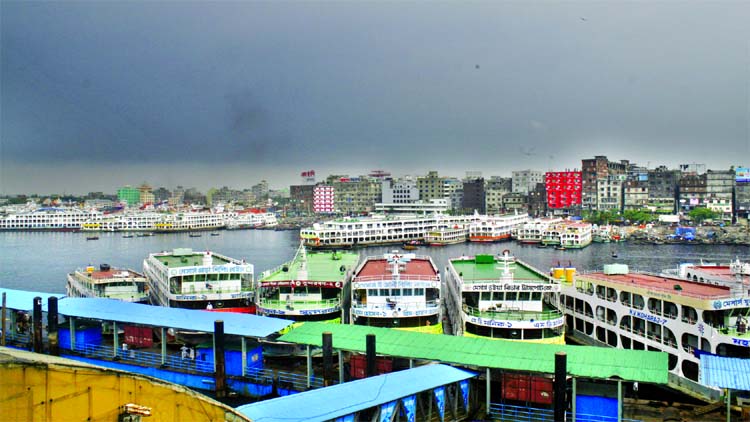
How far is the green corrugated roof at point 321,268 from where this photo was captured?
71.6 feet

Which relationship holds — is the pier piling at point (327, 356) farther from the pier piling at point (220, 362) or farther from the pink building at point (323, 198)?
the pink building at point (323, 198)

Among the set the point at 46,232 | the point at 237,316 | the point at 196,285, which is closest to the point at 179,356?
the point at 237,316

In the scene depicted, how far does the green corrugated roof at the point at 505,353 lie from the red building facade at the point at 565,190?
93.7 m

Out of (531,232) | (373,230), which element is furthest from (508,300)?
(531,232)

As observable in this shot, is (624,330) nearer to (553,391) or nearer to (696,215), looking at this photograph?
(553,391)

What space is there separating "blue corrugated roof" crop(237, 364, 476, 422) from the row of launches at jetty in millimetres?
5638

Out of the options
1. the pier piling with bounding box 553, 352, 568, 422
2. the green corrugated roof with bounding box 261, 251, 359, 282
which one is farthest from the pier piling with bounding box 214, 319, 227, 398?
the pier piling with bounding box 553, 352, 568, 422

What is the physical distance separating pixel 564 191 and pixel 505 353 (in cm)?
9515

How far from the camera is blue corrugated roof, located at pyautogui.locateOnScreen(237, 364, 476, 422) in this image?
351 inches

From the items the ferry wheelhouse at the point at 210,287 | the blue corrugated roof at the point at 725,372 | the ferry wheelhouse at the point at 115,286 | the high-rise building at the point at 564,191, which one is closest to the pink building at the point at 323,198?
the high-rise building at the point at 564,191

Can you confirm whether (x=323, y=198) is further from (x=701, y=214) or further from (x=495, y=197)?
(x=701, y=214)

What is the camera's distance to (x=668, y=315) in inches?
655

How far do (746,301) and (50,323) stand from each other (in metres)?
18.9

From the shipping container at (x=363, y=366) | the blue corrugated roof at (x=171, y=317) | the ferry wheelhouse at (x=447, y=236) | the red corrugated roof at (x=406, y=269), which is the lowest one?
the ferry wheelhouse at (x=447, y=236)
